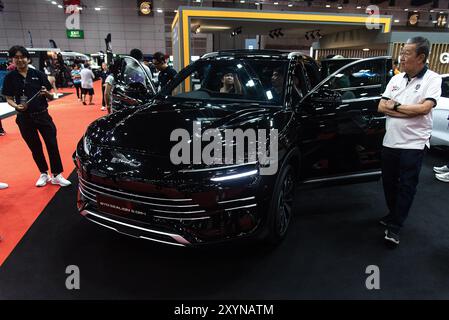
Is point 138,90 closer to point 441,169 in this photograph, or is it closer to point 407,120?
point 407,120

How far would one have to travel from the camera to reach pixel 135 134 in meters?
2.22

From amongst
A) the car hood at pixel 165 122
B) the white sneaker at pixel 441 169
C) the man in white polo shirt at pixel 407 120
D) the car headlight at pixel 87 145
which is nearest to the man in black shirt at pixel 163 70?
the car hood at pixel 165 122

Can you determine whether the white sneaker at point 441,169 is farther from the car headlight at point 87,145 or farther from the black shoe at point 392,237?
the car headlight at point 87,145

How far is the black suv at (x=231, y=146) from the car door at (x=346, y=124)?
0.01 meters

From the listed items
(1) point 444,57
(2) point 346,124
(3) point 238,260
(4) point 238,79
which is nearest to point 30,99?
(4) point 238,79

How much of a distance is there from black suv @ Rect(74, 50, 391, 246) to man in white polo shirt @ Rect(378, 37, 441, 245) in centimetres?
43

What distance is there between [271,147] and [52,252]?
6.26ft

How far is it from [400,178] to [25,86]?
380cm

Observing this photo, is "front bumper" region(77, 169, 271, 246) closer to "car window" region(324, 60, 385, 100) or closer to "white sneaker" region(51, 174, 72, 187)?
"car window" region(324, 60, 385, 100)

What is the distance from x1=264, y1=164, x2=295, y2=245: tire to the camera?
7.24 feet

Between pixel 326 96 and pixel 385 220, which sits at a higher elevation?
pixel 326 96

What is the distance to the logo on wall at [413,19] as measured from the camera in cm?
2933

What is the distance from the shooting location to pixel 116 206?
206 centimetres
